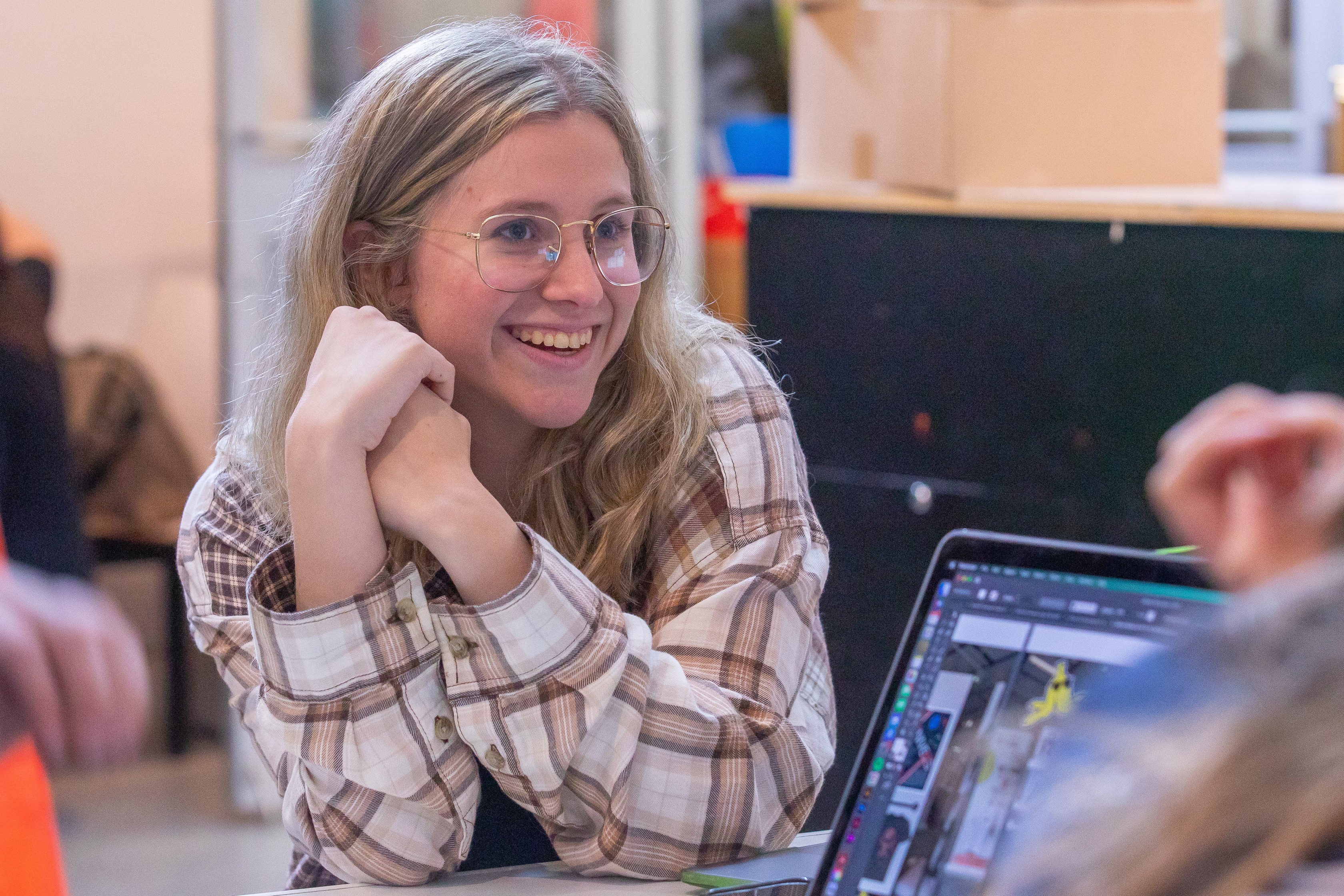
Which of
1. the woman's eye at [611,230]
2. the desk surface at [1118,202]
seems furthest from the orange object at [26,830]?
the desk surface at [1118,202]

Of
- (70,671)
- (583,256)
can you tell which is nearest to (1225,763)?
(70,671)

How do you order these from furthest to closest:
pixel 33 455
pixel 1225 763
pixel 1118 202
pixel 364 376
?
pixel 33 455
pixel 1118 202
pixel 364 376
pixel 1225 763

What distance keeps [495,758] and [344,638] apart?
0.44 ft

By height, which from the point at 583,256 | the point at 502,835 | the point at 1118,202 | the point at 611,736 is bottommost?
the point at 502,835

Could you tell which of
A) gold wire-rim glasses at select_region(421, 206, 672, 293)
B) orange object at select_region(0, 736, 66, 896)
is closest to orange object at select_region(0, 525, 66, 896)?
A: orange object at select_region(0, 736, 66, 896)

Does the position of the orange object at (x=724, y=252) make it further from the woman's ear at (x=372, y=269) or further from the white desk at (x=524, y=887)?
the white desk at (x=524, y=887)

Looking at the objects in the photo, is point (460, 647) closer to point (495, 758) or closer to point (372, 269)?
point (495, 758)

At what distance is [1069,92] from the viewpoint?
2320 millimetres

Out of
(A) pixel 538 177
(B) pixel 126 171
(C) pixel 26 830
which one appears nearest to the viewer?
(A) pixel 538 177

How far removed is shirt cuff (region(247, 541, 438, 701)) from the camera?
1061 mm

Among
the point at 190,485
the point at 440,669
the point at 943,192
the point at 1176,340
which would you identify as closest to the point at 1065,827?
the point at 440,669

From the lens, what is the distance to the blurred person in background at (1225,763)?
0.36 meters

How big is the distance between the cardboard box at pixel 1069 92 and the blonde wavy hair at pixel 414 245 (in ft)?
3.59

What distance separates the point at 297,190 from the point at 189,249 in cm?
264
